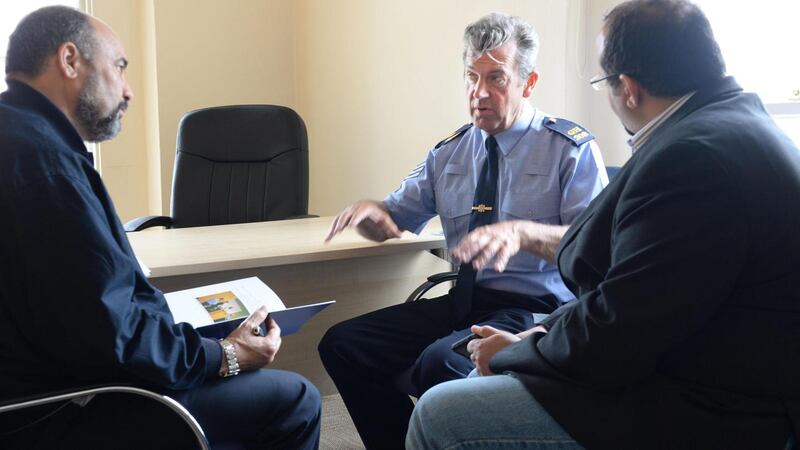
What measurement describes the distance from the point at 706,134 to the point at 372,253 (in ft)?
4.38

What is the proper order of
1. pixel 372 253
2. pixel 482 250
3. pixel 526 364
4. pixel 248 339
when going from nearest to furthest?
pixel 526 364, pixel 248 339, pixel 482 250, pixel 372 253

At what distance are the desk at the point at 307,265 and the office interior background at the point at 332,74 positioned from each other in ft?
2.56

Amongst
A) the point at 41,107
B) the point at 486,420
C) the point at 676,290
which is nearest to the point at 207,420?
the point at 486,420

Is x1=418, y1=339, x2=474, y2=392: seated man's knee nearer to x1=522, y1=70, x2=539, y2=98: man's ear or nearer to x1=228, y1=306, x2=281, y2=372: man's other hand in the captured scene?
x1=228, y1=306, x2=281, y2=372: man's other hand

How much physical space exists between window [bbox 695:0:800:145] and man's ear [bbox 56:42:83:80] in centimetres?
163

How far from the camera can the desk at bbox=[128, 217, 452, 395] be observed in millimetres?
2314

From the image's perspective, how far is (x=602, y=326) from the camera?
4.25 feet

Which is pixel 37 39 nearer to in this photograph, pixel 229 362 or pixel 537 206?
pixel 229 362

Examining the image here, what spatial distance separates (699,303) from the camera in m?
1.23

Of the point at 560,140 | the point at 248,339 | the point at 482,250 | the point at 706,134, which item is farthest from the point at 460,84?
the point at 706,134

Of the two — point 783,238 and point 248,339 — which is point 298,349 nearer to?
point 248,339

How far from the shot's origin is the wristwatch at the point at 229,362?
1696 millimetres

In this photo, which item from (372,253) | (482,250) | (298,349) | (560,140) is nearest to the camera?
(482,250)

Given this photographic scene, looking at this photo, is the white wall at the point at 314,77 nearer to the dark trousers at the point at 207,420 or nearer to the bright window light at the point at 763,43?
the bright window light at the point at 763,43
